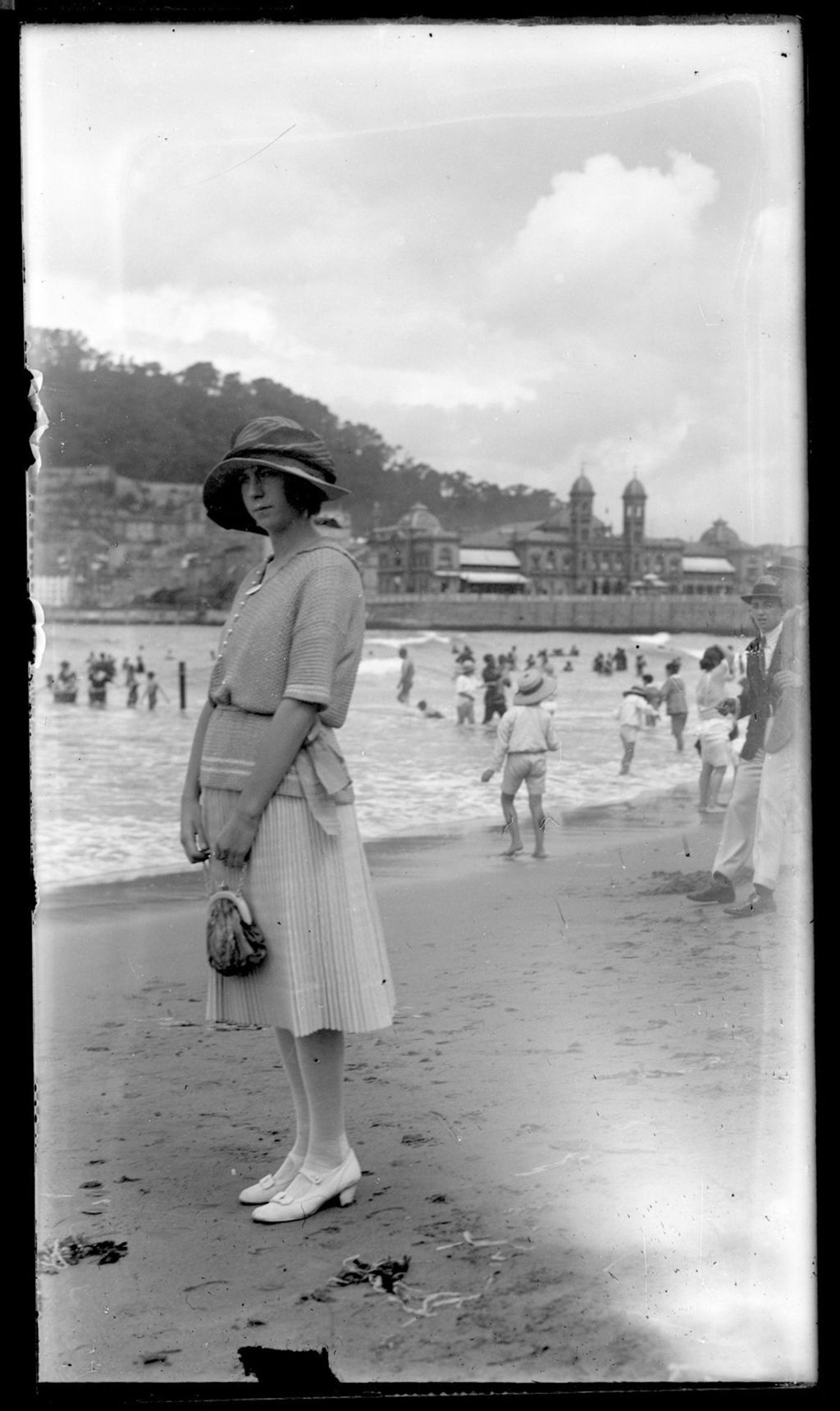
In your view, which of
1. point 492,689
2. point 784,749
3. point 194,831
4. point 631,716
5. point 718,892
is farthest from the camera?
point 492,689

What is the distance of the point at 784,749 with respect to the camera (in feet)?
11.7

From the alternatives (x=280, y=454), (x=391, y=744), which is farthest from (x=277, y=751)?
(x=391, y=744)

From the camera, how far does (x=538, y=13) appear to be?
315cm

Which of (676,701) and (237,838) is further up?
(676,701)

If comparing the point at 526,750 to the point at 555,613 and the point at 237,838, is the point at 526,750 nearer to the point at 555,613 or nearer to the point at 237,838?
the point at 555,613

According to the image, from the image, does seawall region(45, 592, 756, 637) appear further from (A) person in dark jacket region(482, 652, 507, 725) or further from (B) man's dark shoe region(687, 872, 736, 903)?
(B) man's dark shoe region(687, 872, 736, 903)

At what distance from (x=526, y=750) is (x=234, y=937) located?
4.22 ft

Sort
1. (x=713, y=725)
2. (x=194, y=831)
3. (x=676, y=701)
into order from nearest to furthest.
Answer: (x=194, y=831)
(x=713, y=725)
(x=676, y=701)

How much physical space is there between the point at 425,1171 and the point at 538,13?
2.67 meters

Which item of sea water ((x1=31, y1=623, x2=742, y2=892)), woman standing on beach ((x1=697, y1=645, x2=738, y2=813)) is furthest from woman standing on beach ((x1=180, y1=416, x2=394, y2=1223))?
woman standing on beach ((x1=697, y1=645, x2=738, y2=813))

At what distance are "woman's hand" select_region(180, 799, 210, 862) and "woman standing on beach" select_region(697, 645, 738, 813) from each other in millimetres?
1472

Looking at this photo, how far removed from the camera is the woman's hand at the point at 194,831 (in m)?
3.67

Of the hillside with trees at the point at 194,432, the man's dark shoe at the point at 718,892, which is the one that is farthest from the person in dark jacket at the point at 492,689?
the man's dark shoe at the point at 718,892

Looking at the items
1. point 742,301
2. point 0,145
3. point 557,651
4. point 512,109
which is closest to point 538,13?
point 512,109
